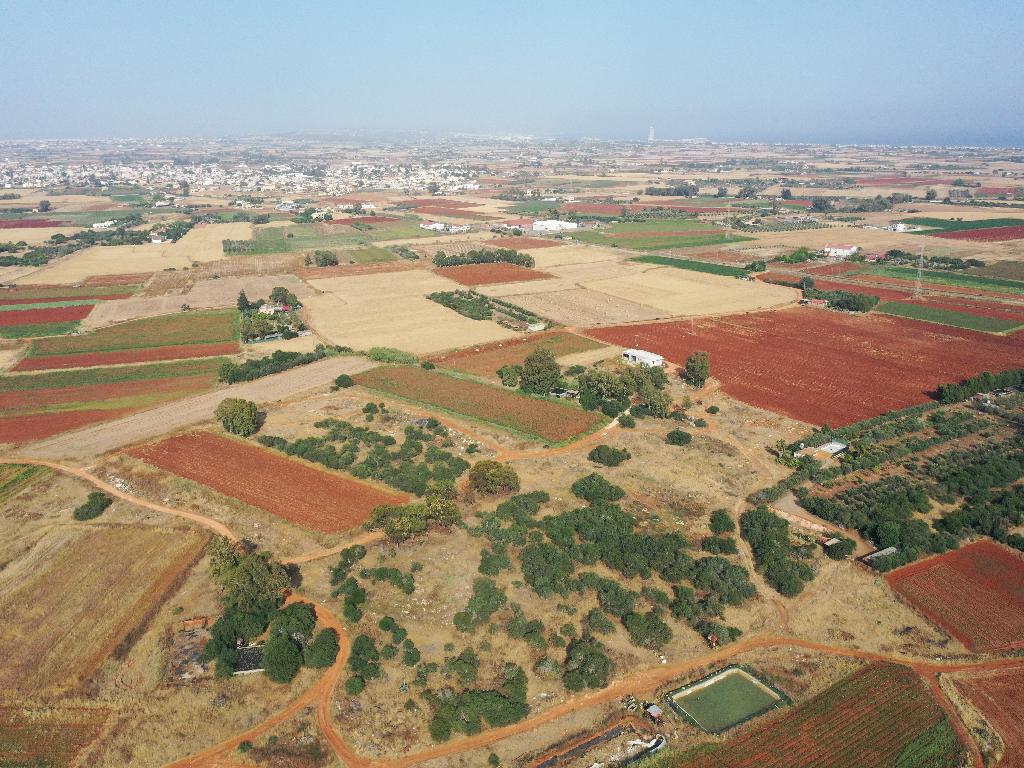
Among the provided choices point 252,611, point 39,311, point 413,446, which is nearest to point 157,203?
point 39,311

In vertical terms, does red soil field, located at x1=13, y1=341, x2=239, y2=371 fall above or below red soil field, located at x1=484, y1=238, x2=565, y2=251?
below

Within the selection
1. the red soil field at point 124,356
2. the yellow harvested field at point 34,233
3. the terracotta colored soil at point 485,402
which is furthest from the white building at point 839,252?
the yellow harvested field at point 34,233

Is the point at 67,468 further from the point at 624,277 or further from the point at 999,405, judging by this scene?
the point at 624,277

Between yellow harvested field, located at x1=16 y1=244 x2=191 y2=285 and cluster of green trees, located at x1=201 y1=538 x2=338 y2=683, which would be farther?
yellow harvested field, located at x1=16 y1=244 x2=191 y2=285

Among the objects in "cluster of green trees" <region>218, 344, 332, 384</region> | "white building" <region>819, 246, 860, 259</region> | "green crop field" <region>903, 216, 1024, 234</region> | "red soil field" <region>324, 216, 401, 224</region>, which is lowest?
"cluster of green trees" <region>218, 344, 332, 384</region>

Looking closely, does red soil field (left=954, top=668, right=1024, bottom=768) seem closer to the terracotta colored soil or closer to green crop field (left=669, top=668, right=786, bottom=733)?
green crop field (left=669, top=668, right=786, bottom=733)

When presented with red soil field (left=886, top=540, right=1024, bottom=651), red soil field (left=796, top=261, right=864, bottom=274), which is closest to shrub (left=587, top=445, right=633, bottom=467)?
red soil field (left=886, top=540, right=1024, bottom=651)

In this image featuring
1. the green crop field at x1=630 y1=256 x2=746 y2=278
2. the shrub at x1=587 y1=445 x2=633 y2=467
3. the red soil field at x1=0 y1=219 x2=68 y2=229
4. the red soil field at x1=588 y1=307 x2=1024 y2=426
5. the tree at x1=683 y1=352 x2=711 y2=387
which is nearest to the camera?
the shrub at x1=587 y1=445 x2=633 y2=467
